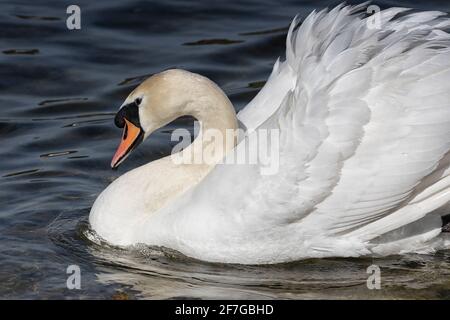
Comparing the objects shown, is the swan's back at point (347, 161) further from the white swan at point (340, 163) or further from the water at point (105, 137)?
the water at point (105, 137)

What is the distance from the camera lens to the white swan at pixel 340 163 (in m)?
6.98

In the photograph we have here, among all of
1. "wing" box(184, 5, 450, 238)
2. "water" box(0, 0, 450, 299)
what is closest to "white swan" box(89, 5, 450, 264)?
"wing" box(184, 5, 450, 238)

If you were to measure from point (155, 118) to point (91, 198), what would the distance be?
1351 mm

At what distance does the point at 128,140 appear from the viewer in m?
7.83

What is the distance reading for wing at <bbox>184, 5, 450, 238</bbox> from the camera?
6961mm

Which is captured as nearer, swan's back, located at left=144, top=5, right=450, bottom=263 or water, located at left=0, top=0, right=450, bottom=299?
swan's back, located at left=144, top=5, right=450, bottom=263

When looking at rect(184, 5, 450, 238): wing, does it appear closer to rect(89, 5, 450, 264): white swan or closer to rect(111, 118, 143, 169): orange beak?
rect(89, 5, 450, 264): white swan

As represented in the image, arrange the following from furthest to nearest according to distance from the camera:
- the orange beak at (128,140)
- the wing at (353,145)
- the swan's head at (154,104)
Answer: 1. the orange beak at (128,140)
2. the swan's head at (154,104)
3. the wing at (353,145)

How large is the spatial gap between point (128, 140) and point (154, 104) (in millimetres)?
358

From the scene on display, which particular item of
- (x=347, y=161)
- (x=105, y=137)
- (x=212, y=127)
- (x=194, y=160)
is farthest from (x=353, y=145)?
(x=105, y=137)

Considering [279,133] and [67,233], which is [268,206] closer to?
[279,133]

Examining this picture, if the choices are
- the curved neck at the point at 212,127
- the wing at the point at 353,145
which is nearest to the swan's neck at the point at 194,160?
the curved neck at the point at 212,127

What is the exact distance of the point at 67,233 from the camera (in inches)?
316
